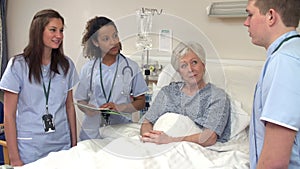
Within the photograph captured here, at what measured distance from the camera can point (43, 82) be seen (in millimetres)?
1887

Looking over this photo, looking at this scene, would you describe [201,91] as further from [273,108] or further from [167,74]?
[273,108]

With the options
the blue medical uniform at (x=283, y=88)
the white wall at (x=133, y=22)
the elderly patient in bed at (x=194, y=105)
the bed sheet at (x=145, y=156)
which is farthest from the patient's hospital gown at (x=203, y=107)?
the blue medical uniform at (x=283, y=88)

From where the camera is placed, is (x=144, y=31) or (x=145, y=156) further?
(x=144, y=31)

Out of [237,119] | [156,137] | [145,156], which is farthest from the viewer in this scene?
[237,119]

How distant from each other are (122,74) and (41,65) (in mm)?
465

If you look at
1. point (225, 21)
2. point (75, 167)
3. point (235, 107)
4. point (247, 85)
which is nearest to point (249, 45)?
point (225, 21)

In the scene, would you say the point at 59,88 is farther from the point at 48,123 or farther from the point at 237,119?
the point at 237,119

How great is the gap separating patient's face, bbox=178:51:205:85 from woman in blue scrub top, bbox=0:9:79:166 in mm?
637

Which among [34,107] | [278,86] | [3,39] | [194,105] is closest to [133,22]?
[194,105]

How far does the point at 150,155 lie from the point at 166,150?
0.26 ft

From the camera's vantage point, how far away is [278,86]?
3.21ft

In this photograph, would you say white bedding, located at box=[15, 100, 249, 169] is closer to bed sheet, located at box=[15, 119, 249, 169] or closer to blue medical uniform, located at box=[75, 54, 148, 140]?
bed sheet, located at box=[15, 119, 249, 169]

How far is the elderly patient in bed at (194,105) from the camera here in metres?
1.69

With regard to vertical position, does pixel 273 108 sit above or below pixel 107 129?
above
